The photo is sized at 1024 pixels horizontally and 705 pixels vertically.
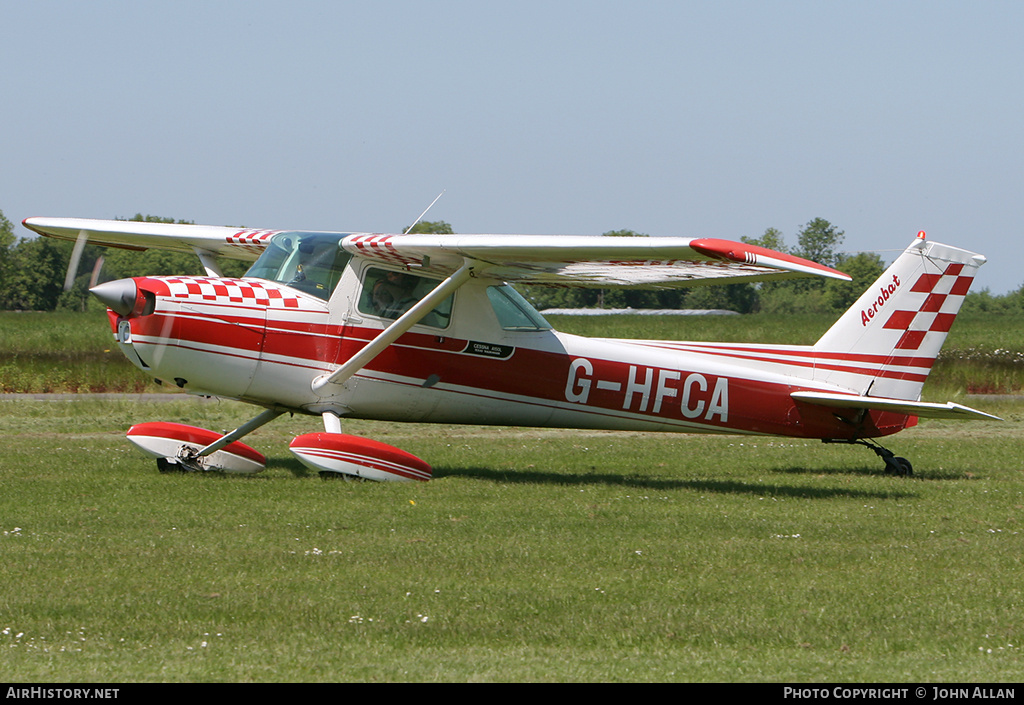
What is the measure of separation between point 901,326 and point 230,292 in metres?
7.54

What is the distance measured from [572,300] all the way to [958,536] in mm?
77488

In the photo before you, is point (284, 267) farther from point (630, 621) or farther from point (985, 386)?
point (985, 386)

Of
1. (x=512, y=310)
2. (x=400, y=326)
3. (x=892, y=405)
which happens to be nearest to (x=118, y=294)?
(x=400, y=326)

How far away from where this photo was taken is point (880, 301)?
1208cm

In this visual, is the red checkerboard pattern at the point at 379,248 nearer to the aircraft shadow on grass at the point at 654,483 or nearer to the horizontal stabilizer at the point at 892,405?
the aircraft shadow on grass at the point at 654,483

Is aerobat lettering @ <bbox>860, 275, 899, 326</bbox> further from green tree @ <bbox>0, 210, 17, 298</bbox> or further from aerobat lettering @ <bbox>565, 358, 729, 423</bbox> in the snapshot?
green tree @ <bbox>0, 210, 17, 298</bbox>

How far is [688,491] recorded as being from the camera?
1074 centimetres

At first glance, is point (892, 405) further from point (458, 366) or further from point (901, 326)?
point (458, 366)

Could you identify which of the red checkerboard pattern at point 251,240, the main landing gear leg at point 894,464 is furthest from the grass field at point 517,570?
the red checkerboard pattern at point 251,240

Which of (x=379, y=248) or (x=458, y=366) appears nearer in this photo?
(x=379, y=248)

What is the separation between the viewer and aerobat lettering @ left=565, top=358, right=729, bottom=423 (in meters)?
11.7

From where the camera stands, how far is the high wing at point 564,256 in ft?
27.5

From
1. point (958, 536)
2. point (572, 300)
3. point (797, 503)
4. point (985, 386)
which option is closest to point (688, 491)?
point (797, 503)

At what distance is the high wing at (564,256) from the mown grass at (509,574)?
2.19 metres
